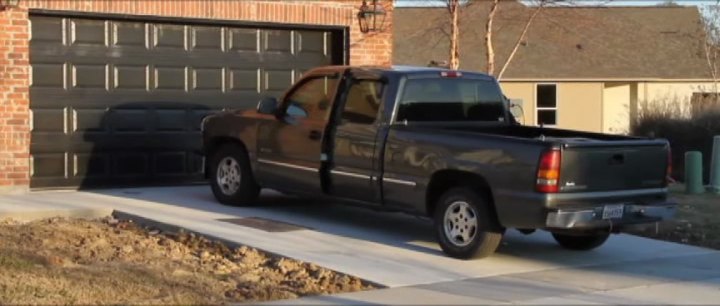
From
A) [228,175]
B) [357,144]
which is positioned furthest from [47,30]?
[357,144]

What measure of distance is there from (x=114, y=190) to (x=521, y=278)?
7181 mm

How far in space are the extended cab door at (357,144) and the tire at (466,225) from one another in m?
0.93

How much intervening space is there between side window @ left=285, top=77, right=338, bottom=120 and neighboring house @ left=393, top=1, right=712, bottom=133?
66.1 feet

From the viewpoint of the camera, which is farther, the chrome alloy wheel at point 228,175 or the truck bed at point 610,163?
the chrome alloy wheel at point 228,175

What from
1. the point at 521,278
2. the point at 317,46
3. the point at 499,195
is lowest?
the point at 521,278

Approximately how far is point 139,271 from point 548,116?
26.2 meters

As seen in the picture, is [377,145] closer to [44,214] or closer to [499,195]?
[499,195]

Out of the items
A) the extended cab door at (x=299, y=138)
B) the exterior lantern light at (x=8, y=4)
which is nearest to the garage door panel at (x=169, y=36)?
the exterior lantern light at (x=8, y=4)

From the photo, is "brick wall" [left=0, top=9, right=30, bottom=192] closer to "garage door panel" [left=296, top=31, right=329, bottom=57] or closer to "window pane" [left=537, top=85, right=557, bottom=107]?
"garage door panel" [left=296, top=31, right=329, bottom=57]

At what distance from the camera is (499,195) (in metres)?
9.89

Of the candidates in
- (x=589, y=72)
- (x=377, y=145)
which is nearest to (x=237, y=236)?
(x=377, y=145)

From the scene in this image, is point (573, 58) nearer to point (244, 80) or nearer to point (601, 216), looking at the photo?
point (244, 80)

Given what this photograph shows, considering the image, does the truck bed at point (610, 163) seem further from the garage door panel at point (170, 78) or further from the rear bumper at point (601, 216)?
the garage door panel at point (170, 78)

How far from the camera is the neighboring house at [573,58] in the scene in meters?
34.0
